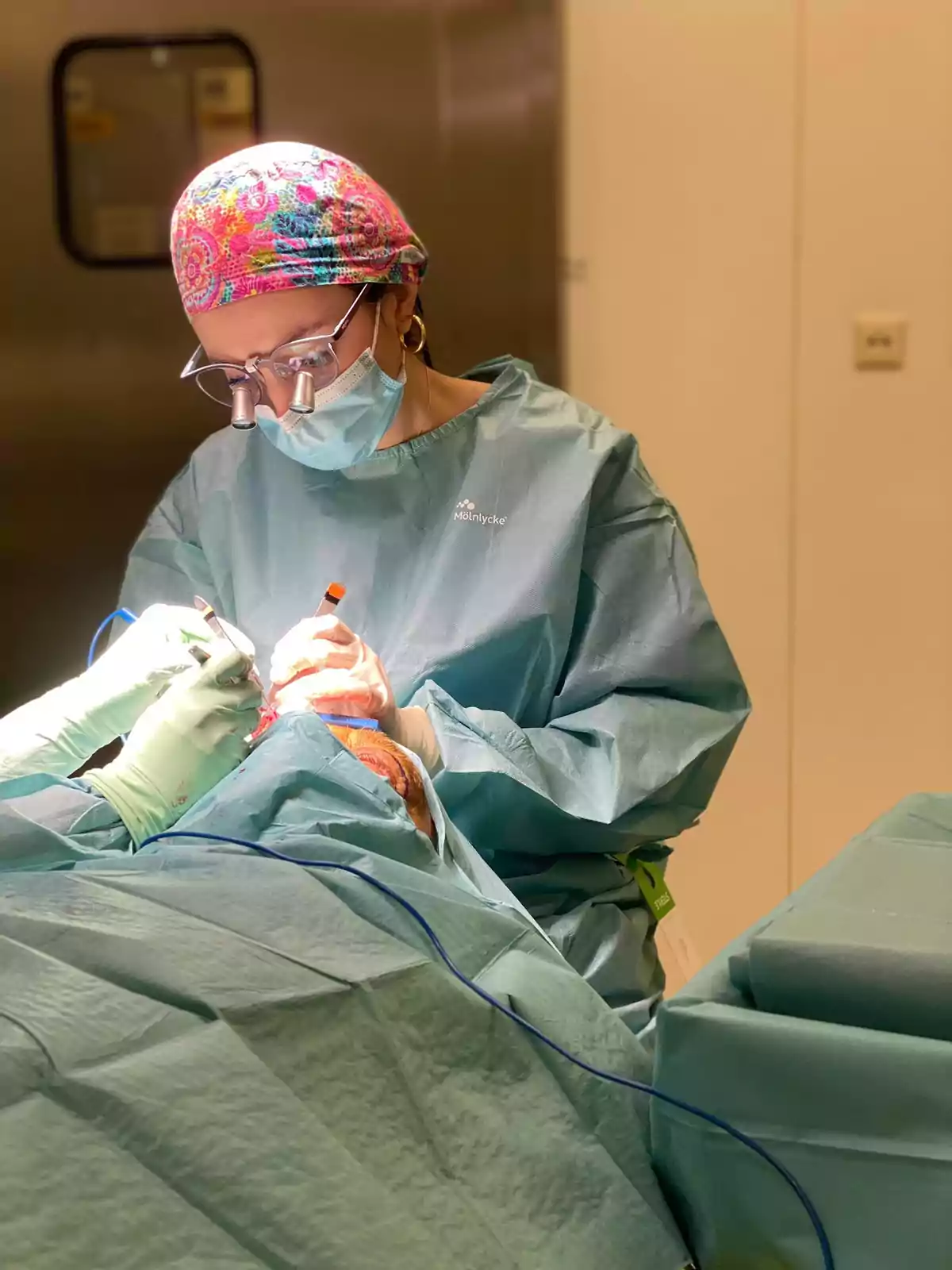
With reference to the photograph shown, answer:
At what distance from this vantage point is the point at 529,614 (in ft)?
4.14

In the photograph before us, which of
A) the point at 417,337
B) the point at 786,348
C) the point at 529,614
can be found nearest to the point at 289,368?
the point at 417,337

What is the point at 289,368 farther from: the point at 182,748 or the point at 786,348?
the point at 786,348

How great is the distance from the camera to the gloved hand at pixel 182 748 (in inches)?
39.8

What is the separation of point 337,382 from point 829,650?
1.10m

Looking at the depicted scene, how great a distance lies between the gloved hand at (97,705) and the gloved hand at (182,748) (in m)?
0.04

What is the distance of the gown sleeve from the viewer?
116cm

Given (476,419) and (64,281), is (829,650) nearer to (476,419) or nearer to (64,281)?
(476,419)

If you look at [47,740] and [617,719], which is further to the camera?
[617,719]

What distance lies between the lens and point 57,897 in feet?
2.57

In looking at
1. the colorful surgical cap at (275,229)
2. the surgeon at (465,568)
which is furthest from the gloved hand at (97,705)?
the colorful surgical cap at (275,229)

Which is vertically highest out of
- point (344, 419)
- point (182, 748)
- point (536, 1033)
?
point (344, 419)

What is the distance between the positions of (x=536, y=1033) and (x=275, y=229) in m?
0.83

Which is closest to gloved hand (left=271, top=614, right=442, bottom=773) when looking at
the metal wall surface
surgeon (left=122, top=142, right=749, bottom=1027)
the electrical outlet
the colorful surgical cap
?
surgeon (left=122, top=142, right=749, bottom=1027)

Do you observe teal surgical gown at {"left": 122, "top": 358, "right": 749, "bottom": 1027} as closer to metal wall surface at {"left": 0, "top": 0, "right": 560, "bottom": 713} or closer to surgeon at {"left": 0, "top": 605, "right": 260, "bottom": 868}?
surgeon at {"left": 0, "top": 605, "right": 260, "bottom": 868}
